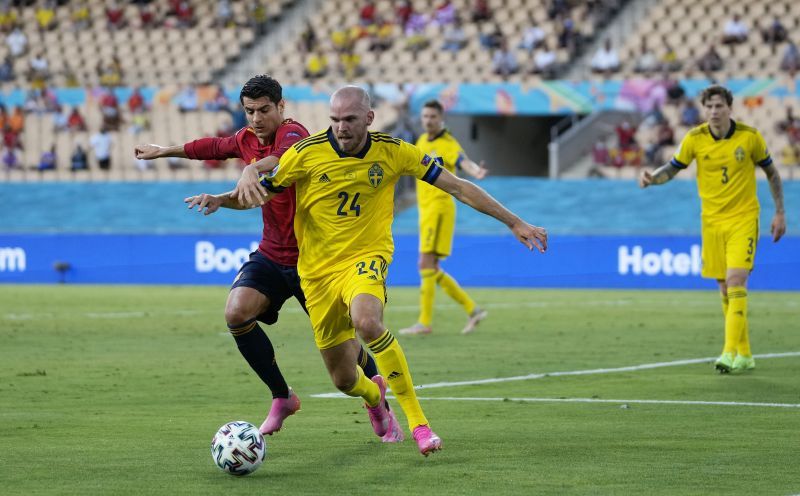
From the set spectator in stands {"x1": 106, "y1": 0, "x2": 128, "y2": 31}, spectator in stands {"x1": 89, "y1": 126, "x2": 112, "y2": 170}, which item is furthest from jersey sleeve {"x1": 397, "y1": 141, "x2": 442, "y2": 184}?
spectator in stands {"x1": 106, "y1": 0, "x2": 128, "y2": 31}

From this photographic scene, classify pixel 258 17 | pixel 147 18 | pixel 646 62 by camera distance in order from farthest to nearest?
pixel 147 18 → pixel 258 17 → pixel 646 62

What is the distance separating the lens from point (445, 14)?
3478cm

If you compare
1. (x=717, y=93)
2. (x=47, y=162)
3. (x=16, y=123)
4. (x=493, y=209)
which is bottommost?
(x=47, y=162)

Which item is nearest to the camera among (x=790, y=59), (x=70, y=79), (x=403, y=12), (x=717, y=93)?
(x=717, y=93)

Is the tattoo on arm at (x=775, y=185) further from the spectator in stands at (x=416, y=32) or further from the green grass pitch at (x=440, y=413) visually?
the spectator in stands at (x=416, y=32)

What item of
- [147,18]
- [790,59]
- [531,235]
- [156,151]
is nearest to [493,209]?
[531,235]

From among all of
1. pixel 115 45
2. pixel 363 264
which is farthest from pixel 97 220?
pixel 363 264

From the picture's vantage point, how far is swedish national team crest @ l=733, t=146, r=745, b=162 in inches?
479

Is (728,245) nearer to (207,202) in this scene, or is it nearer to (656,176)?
(656,176)

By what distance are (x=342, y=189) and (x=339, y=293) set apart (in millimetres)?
585

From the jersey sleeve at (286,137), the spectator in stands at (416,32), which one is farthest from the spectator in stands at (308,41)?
the jersey sleeve at (286,137)

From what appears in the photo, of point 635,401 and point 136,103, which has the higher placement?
point 136,103

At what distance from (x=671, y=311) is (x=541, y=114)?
43.1ft

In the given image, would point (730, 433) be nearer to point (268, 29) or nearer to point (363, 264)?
point (363, 264)
